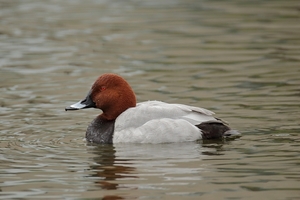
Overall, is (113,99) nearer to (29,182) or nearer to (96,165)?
(96,165)

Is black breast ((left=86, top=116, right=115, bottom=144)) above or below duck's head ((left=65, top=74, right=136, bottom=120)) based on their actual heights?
below

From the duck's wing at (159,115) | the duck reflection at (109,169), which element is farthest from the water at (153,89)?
the duck's wing at (159,115)

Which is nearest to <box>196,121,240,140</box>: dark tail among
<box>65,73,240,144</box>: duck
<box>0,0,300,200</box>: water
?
<box>65,73,240,144</box>: duck

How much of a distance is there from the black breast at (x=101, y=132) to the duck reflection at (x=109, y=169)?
0.30 meters

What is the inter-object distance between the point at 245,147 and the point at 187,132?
0.78 meters

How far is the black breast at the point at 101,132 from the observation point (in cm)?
991

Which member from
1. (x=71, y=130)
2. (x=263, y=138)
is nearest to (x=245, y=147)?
(x=263, y=138)

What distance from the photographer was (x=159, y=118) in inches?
384

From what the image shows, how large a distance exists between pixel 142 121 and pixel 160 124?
22cm

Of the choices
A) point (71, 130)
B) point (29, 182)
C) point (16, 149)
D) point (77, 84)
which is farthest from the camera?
point (77, 84)

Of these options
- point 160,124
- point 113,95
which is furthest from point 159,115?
point 113,95

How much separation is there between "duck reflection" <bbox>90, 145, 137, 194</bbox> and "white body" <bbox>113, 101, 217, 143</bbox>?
0.33 metres

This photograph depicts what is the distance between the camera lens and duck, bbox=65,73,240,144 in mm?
9703

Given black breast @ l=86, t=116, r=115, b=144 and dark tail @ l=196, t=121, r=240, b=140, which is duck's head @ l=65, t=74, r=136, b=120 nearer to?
black breast @ l=86, t=116, r=115, b=144
